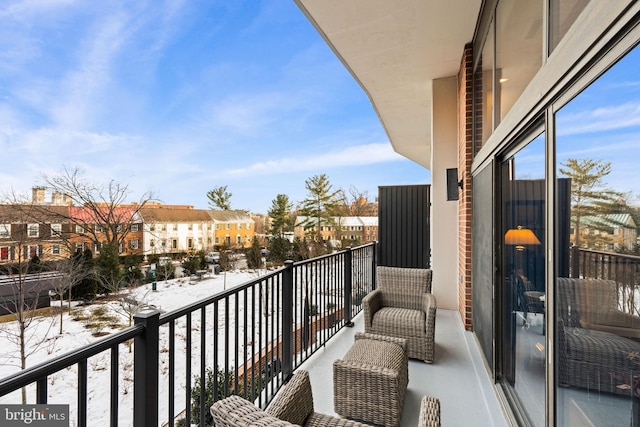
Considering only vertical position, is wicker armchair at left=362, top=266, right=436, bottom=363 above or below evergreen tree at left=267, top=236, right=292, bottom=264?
above

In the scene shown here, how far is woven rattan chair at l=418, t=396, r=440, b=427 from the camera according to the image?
1.10m

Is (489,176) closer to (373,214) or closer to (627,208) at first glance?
(627,208)

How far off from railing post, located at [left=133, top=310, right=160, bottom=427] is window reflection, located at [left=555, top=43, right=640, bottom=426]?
57.3 inches

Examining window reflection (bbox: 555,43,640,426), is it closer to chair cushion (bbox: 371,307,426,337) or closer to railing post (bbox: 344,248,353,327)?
chair cushion (bbox: 371,307,426,337)

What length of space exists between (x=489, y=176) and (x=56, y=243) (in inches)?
597

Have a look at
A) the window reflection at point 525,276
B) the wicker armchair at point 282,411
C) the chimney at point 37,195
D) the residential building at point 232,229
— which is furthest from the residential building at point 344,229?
the chimney at point 37,195

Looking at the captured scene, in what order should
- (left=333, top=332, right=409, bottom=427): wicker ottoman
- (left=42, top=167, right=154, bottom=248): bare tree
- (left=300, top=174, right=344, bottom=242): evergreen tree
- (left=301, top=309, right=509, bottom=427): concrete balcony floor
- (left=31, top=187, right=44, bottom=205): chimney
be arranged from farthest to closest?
(left=300, top=174, right=344, bottom=242): evergreen tree → (left=42, top=167, right=154, bottom=248): bare tree → (left=31, top=187, right=44, bottom=205): chimney → (left=301, top=309, right=509, bottom=427): concrete balcony floor → (left=333, top=332, right=409, bottom=427): wicker ottoman

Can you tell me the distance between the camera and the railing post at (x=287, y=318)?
2342 millimetres

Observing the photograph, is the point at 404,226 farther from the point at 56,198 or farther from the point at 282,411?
the point at 56,198

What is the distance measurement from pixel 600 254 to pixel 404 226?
4.80 metres

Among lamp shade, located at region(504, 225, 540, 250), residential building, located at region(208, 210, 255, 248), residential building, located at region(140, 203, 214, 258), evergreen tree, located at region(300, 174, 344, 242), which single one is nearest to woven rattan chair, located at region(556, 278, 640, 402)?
lamp shade, located at region(504, 225, 540, 250)

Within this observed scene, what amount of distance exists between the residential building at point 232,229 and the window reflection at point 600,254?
68.5 ft

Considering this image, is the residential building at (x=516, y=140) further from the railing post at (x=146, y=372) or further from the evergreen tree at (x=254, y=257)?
the evergreen tree at (x=254, y=257)

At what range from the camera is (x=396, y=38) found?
3.21 metres
